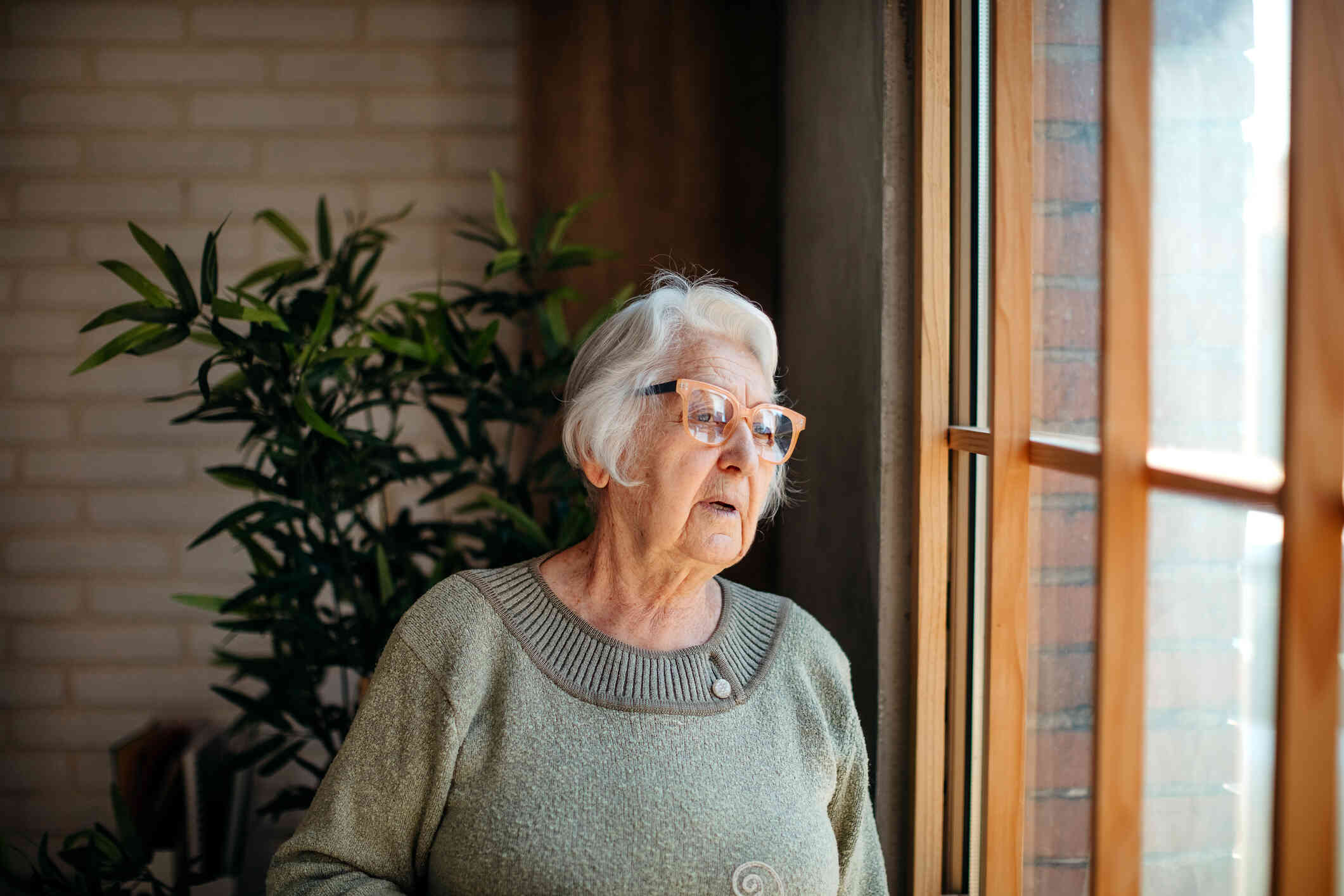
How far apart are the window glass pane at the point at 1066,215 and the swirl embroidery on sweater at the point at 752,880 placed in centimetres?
68

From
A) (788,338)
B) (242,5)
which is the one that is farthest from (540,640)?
(242,5)

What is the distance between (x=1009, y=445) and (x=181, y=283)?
1.44 metres

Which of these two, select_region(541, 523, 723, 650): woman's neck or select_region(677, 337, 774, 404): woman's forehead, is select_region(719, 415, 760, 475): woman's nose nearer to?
select_region(677, 337, 774, 404): woman's forehead

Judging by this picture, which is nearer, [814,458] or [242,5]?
[814,458]

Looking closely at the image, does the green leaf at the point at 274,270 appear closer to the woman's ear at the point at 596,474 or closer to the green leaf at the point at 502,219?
the green leaf at the point at 502,219

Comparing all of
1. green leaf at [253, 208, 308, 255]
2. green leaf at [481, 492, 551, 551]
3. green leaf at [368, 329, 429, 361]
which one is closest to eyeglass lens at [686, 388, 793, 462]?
green leaf at [481, 492, 551, 551]

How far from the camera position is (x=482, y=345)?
7.01ft

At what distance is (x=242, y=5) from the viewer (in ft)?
9.03

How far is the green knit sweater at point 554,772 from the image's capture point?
4.17 ft

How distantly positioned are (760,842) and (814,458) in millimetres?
1080

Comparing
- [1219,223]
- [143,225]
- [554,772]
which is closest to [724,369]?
[554,772]

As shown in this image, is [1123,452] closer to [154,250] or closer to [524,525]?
[524,525]

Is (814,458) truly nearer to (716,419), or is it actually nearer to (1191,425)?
(716,419)

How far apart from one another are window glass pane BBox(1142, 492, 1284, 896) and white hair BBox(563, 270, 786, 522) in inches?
25.6
